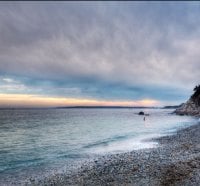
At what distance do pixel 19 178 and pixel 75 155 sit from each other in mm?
11273

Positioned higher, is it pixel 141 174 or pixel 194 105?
pixel 194 105

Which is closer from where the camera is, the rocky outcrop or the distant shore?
the distant shore

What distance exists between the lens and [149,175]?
18062mm

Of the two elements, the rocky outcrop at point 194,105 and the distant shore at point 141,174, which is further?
the rocky outcrop at point 194,105

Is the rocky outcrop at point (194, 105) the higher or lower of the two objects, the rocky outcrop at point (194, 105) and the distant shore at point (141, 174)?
the higher

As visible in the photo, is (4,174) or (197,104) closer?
(4,174)

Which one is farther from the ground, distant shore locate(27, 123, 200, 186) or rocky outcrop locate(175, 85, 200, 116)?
rocky outcrop locate(175, 85, 200, 116)

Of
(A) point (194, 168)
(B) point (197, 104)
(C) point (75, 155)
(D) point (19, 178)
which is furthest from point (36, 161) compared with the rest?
(B) point (197, 104)

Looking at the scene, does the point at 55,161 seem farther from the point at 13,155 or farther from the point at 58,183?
the point at 58,183

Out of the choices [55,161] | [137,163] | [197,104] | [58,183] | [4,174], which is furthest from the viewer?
[197,104]

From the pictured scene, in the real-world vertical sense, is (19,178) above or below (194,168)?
below

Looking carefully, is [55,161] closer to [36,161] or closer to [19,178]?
[36,161]

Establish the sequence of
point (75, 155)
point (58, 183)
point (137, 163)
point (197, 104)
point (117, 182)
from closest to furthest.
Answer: point (117, 182) → point (58, 183) → point (137, 163) → point (75, 155) → point (197, 104)

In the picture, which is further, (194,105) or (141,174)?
(194,105)
